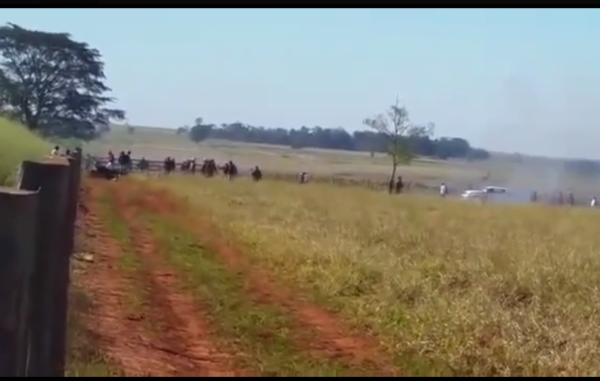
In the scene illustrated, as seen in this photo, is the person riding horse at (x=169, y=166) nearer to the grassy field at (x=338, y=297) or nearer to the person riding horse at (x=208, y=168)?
the person riding horse at (x=208, y=168)

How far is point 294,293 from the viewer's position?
9.78m

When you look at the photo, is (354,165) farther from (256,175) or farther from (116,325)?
(116,325)

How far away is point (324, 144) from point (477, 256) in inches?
2248

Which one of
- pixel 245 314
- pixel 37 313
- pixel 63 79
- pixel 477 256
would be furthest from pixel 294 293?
pixel 63 79

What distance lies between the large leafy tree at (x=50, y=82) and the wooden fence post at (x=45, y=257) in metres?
21.1

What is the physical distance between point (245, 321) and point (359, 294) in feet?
5.97

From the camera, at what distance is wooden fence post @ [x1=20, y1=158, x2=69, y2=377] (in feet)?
10.3

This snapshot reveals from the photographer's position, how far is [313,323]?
8.27 metres

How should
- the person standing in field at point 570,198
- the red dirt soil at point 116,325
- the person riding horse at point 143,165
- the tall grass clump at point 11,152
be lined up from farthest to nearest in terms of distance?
the person standing in field at point 570,198 < the person riding horse at point 143,165 < the tall grass clump at point 11,152 < the red dirt soil at point 116,325

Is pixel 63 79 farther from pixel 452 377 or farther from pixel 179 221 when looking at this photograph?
pixel 452 377

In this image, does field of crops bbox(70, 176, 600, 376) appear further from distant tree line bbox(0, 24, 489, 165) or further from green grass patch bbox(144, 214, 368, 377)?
distant tree line bbox(0, 24, 489, 165)

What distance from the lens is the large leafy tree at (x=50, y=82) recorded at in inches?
1014

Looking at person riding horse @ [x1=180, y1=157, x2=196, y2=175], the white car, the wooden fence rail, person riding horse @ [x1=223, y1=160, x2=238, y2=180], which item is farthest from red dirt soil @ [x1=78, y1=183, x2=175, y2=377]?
the white car

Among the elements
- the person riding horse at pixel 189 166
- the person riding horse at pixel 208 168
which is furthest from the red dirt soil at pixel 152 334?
the person riding horse at pixel 189 166
